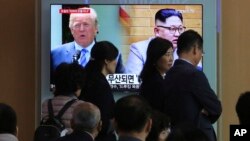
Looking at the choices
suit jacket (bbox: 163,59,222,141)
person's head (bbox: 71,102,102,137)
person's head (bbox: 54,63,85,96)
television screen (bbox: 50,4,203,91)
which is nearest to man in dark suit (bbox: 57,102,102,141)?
person's head (bbox: 71,102,102,137)

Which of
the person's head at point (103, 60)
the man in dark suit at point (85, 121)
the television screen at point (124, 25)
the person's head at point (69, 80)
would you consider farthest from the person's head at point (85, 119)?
the television screen at point (124, 25)

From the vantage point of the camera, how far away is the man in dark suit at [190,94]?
4.11 meters

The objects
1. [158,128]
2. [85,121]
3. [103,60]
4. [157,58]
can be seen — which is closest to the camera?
[158,128]

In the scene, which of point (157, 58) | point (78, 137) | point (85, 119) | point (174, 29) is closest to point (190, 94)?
point (157, 58)

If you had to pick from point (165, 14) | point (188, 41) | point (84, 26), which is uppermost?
point (165, 14)

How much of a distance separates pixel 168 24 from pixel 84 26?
85 cm

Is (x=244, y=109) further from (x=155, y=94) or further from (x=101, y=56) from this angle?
(x=101, y=56)

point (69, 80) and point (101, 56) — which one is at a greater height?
point (101, 56)

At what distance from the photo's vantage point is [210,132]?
4207 mm

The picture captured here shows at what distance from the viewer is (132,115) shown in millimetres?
2908

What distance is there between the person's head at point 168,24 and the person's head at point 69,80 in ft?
7.10

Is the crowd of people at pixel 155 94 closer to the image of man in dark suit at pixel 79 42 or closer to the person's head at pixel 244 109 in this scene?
the person's head at pixel 244 109

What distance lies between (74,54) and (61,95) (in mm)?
2155

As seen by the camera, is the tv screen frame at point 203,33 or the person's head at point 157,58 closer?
the person's head at point 157,58
